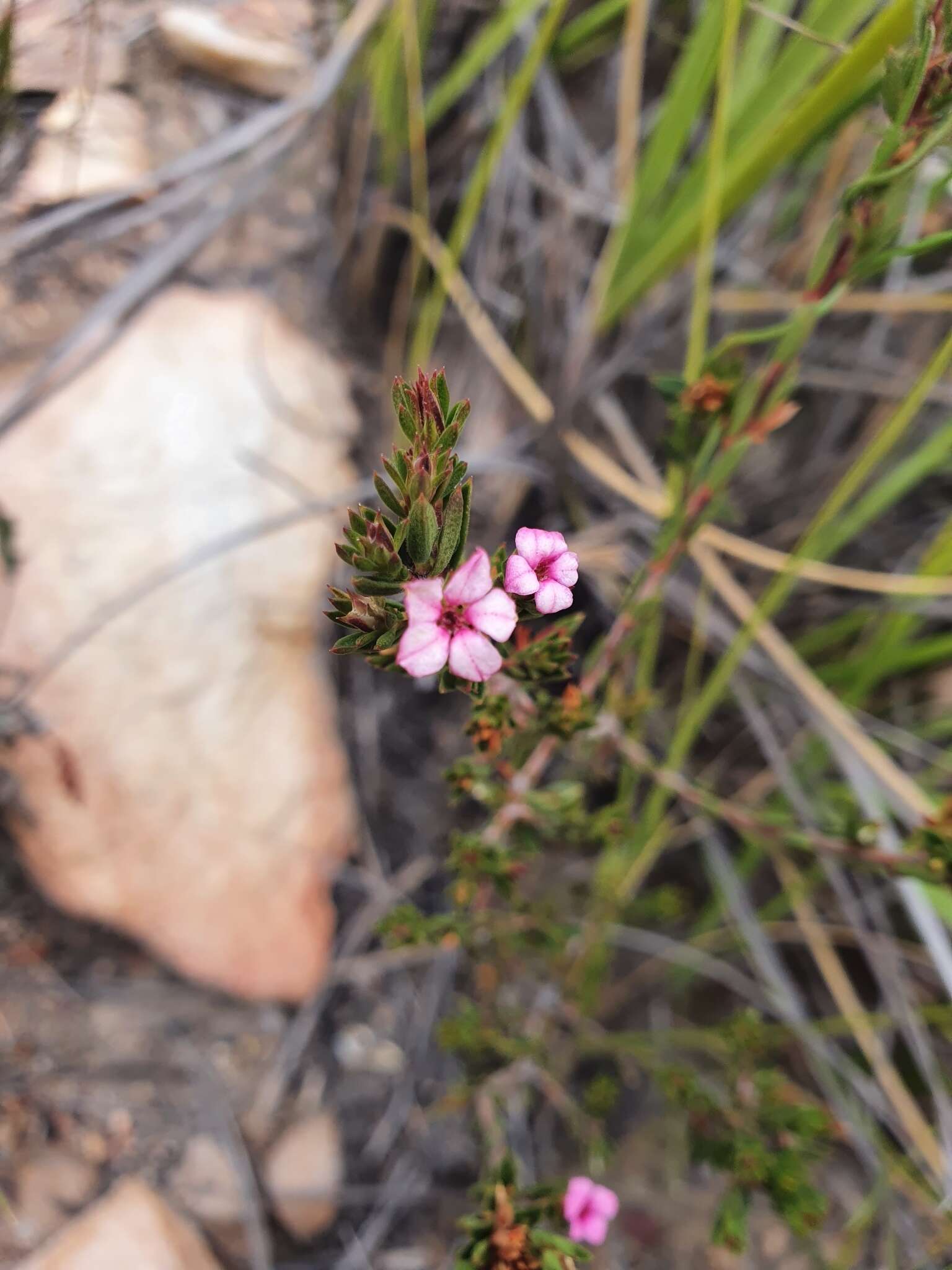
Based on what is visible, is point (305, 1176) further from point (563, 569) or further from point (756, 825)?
point (563, 569)

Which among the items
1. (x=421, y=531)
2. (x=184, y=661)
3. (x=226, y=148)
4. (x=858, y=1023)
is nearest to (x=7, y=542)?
(x=184, y=661)

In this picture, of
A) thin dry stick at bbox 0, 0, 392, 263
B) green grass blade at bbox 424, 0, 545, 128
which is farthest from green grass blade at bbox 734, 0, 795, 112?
thin dry stick at bbox 0, 0, 392, 263

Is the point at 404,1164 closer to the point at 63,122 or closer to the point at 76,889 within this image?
the point at 76,889

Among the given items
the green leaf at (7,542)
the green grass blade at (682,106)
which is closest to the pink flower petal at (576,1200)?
the green leaf at (7,542)

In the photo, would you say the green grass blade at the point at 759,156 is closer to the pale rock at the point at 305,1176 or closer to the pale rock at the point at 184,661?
the pale rock at the point at 184,661

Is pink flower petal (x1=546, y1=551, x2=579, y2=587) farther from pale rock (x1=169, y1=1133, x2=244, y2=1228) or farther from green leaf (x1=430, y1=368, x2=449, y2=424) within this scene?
pale rock (x1=169, y1=1133, x2=244, y2=1228)

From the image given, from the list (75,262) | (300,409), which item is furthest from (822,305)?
(75,262)
